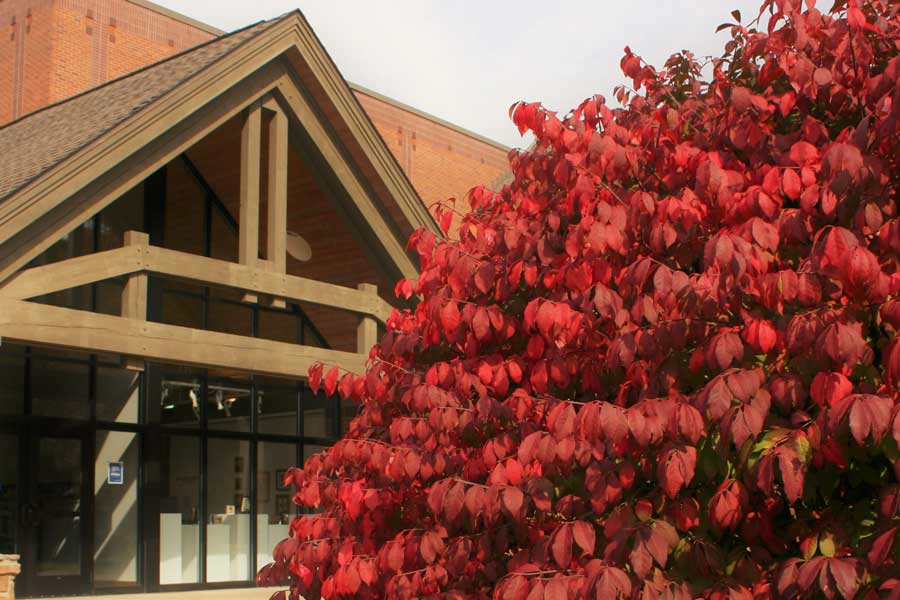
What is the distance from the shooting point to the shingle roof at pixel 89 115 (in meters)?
12.3

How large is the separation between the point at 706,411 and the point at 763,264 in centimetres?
55

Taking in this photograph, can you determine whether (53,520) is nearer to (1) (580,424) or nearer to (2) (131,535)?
(2) (131,535)

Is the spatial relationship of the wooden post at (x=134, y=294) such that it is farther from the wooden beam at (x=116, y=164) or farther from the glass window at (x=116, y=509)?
the glass window at (x=116, y=509)

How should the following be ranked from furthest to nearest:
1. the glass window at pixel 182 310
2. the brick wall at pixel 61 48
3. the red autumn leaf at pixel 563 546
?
the brick wall at pixel 61 48 < the glass window at pixel 182 310 < the red autumn leaf at pixel 563 546

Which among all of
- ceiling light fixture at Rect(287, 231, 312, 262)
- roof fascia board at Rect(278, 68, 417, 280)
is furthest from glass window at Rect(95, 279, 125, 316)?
roof fascia board at Rect(278, 68, 417, 280)

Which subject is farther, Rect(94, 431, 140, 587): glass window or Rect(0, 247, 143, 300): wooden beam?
Rect(94, 431, 140, 587): glass window

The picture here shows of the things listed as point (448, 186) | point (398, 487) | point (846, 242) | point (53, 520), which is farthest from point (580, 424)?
point (448, 186)

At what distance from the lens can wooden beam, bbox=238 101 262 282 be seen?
1343cm

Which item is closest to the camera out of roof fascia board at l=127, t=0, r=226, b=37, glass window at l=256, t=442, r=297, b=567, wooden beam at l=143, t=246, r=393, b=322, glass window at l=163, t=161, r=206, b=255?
wooden beam at l=143, t=246, r=393, b=322

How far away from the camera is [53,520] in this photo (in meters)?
15.1

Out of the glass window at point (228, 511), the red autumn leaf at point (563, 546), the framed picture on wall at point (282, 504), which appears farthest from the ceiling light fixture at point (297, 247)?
the red autumn leaf at point (563, 546)

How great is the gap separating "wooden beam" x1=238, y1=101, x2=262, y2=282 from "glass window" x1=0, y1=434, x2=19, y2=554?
4015 mm

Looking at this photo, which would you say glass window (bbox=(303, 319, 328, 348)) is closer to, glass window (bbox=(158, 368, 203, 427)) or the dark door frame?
glass window (bbox=(158, 368, 203, 427))

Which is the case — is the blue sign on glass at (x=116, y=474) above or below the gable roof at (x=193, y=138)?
below
